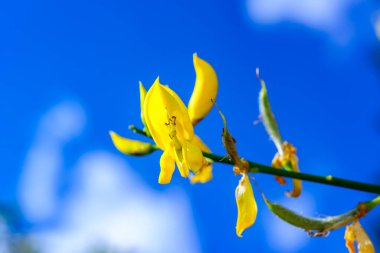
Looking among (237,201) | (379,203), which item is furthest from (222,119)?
(379,203)

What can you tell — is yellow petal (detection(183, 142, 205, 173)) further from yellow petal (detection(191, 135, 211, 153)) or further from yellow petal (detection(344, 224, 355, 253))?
Answer: yellow petal (detection(344, 224, 355, 253))

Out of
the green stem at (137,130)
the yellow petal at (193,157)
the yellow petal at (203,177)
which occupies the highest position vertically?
the green stem at (137,130)

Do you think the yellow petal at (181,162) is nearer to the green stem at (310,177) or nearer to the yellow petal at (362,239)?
the green stem at (310,177)

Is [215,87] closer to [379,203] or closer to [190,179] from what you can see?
[190,179]

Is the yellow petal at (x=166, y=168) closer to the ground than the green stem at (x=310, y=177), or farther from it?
farther from it

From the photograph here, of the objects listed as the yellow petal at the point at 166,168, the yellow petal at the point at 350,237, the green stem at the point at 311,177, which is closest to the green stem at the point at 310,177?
the green stem at the point at 311,177

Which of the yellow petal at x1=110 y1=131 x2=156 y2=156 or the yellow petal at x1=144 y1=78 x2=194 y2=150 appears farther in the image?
the yellow petal at x1=110 y1=131 x2=156 y2=156

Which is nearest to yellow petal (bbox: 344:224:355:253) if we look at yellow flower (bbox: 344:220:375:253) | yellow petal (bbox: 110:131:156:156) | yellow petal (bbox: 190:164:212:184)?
yellow flower (bbox: 344:220:375:253)

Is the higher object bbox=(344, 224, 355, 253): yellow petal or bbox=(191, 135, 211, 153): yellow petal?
bbox=(191, 135, 211, 153): yellow petal
